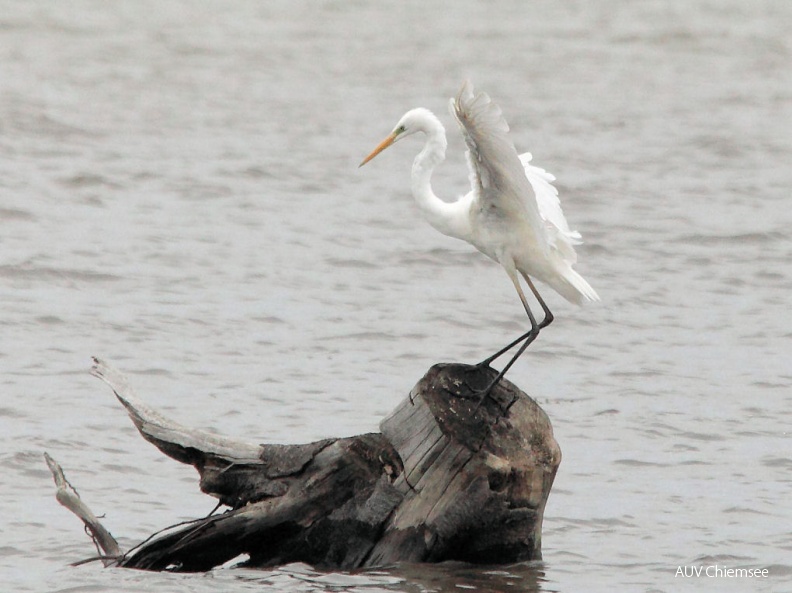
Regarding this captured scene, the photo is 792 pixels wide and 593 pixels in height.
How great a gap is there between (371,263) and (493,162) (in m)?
6.31

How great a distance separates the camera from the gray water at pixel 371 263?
7.77m

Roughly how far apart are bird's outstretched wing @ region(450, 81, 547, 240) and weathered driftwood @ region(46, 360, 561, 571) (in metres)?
1.13

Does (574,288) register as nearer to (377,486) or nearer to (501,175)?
(501,175)

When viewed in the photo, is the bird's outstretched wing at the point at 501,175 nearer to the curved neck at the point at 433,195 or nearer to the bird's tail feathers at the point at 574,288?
the bird's tail feathers at the point at 574,288

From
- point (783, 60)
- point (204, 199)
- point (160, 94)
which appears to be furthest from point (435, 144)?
point (783, 60)

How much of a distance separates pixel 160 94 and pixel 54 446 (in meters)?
11.0

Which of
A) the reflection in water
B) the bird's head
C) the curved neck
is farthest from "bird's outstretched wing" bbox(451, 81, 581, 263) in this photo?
the reflection in water

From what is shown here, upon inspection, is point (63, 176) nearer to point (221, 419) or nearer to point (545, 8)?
point (221, 419)

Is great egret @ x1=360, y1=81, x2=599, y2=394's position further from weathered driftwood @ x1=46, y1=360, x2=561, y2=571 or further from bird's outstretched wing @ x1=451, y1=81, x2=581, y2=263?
weathered driftwood @ x1=46, y1=360, x2=561, y2=571

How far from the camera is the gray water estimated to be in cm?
777

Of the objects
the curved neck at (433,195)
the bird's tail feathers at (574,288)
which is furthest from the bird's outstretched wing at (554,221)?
the curved neck at (433,195)

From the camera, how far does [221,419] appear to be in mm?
8953

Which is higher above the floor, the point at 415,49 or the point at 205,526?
the point at 415,49

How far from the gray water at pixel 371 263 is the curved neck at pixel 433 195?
1637 millimetres
